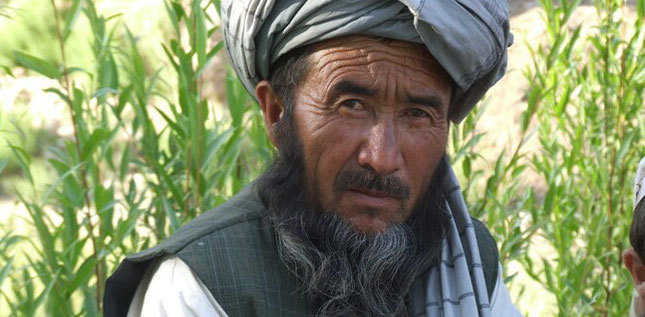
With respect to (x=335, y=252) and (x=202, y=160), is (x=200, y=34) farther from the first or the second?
(x=335, y=252)

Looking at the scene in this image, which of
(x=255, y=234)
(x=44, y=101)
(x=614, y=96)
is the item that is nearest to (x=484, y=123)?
(x=44, y=101)

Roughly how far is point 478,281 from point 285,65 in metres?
0.68

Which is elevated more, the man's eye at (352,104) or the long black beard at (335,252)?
the man's eye at (352,104)

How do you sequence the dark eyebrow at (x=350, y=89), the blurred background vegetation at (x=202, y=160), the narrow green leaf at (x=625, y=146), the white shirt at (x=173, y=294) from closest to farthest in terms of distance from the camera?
the white shirt at (x=173, y=294)
the dark eyebrow at (x=350, y=89)
the blurred background vegetation at (x=202, y=160)
the narrow green leaf at (x=625, y=146)

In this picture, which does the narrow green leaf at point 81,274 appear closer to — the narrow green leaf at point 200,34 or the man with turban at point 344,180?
the man with turban at point 344,180

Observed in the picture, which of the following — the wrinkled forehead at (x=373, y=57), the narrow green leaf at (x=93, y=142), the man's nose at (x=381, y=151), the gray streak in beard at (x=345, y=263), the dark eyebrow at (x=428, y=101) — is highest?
the wrinkled forehead at (x=373, y=57)

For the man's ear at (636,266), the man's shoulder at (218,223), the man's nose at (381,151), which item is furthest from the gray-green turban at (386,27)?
the man's ear at (636,266)

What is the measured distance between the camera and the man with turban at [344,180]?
2.67 m

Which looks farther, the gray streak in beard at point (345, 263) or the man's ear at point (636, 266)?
the man's ear at point (636, 266)

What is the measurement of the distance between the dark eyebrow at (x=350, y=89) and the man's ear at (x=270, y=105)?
8.2 inches

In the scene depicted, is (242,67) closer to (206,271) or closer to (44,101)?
(206,271)

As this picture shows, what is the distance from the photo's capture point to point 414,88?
275 centimetres

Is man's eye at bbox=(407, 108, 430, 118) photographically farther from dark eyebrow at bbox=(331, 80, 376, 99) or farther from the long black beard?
the long black beard

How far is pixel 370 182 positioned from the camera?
8.82ft
